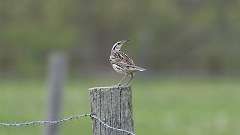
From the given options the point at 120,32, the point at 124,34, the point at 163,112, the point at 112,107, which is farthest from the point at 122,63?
the point at 120,32

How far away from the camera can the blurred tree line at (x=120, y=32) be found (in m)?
55.2

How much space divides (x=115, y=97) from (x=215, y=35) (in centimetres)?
5331

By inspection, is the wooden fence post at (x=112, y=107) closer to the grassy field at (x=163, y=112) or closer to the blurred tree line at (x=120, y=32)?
the grassy field at (x=163, y=112)

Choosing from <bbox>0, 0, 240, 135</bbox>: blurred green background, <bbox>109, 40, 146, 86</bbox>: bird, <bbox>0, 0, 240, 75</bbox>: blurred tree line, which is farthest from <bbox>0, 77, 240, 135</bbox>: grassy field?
<bbox>0, 0, 240, 75</bbox>: blurred tree line

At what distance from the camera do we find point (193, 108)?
68.7 feet

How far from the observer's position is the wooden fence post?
556 centimetres

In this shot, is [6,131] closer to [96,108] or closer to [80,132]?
[80,132]

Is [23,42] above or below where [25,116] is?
above

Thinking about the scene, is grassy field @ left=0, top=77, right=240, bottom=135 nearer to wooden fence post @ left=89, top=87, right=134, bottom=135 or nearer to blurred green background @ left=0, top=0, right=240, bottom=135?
wooden fence post @ left=89, top=87, right=134, bottom=135

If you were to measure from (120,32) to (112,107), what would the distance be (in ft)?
170

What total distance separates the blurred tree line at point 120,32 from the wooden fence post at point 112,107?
4828 cm

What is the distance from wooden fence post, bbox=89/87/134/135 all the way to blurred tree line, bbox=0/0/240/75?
1901 inches

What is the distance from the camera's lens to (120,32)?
5741cm

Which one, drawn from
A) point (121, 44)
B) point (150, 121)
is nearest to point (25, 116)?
point (150, 121)
